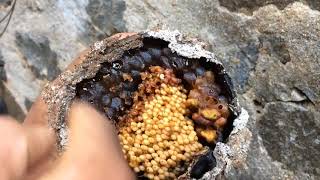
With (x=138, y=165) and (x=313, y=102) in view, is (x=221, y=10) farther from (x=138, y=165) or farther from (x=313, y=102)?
(x=138, y=165)

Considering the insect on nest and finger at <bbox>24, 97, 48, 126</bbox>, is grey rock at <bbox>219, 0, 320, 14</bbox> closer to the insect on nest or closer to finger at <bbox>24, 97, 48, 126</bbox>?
the insect on nest

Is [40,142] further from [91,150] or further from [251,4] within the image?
[251,4]

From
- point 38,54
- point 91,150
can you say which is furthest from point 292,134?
point 38,54

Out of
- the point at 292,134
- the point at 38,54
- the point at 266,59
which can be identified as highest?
the point at 266,59

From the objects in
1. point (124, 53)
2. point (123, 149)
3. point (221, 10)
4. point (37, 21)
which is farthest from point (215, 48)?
point (37, 21)

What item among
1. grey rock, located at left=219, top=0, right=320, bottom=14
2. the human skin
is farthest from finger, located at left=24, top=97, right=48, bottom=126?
grey rock, located at left=219, top=0, right=320, bottom=14
